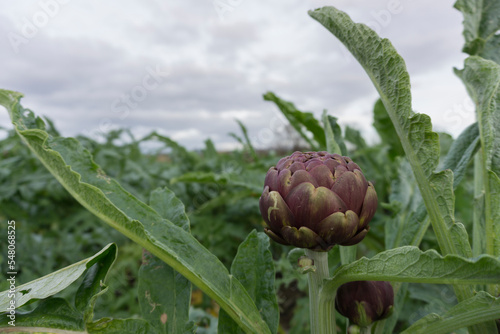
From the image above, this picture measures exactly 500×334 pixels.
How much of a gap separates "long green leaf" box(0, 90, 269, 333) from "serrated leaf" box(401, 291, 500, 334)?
190 mm

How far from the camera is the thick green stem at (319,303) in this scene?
0.48 meters

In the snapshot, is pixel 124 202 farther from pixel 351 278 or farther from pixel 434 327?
pixel 434 327

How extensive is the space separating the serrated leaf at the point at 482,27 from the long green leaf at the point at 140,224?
0.60 metres

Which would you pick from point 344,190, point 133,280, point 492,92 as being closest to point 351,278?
point 344,190

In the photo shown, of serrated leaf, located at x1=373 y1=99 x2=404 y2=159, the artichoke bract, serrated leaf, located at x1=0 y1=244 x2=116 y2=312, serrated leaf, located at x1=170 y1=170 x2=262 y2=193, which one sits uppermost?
serrated leaf, located at x1=373 y1=99 x2=404 y2=159

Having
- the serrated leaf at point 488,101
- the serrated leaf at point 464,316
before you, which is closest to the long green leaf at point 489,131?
the serrated leaf at point 488,101

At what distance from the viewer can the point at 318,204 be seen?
1.42 feet

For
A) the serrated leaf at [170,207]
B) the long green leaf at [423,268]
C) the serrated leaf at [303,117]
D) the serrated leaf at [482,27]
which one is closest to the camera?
the long green leaf at [423,268]

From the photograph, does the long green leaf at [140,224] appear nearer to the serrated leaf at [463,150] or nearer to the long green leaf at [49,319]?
the long green leaf at [49,319]

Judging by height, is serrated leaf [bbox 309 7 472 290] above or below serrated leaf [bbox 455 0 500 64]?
below

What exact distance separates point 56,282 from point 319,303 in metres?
0.32

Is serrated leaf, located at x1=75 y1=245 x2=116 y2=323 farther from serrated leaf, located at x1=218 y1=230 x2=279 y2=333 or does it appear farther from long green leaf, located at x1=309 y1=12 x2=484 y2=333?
long green leaf, located at x1=309 y1=12 x2=484 y2=333

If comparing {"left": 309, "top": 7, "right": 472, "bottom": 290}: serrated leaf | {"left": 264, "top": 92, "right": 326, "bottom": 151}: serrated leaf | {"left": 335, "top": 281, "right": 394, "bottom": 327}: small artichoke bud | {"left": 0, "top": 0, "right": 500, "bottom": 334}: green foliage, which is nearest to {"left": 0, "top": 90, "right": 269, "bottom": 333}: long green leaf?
{"left": 0, "top": 0, "right": 500, "bottom": 334}: green foliage

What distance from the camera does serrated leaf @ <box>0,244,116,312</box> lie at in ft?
1.48
